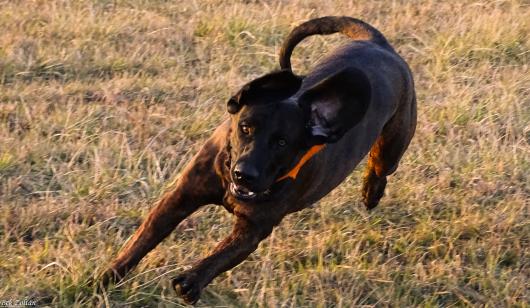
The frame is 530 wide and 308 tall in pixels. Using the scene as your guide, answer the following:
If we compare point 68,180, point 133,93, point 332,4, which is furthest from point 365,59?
point 332,4

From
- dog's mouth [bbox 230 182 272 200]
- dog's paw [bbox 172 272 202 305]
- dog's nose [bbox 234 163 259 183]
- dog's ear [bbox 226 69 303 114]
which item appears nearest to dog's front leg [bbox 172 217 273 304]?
dog's paw [bbox 172 272 202 305]

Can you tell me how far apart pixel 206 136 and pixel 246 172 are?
7.82ft

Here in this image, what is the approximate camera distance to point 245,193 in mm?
4242

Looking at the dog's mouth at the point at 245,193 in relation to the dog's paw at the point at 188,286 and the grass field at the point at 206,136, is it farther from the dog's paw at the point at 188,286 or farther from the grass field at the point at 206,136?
the grass field at the point at 206,136

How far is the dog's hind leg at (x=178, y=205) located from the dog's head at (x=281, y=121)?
221mm

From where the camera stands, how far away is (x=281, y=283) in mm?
4711

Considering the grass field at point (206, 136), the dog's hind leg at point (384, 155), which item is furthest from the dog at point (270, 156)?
the dog's hind leg at point (384, 155)

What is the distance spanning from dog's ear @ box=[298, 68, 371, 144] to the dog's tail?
1.00 metres

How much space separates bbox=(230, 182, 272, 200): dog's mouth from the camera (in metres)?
4.20

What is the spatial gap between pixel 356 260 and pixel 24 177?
1871 mm

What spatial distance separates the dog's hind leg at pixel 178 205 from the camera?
177 inches

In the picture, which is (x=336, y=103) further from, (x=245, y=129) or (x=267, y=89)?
(x=245, y=129)

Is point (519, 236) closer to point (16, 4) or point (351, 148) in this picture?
point (351, 148)

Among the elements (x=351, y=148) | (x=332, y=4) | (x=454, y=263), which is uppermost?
(x=351, y=148)
